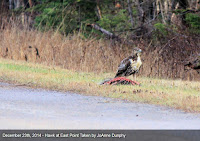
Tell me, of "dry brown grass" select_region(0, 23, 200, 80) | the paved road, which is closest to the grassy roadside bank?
the paved road

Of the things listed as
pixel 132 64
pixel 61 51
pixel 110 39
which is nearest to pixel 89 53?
pixel 61 51

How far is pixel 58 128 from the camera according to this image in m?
6.76

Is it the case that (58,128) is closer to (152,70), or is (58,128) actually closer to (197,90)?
(197,90)

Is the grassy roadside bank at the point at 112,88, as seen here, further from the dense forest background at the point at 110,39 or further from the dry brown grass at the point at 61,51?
the dense forest background at the point at 110,39

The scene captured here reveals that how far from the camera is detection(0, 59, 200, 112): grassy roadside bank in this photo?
9.79m

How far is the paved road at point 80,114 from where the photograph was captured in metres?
7.11

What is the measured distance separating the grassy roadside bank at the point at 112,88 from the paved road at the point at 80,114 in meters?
0.48

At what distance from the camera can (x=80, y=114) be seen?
8180 mm

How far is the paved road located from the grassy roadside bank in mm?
475

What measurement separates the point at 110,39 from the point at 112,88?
8.31m

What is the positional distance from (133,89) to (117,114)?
3048mm

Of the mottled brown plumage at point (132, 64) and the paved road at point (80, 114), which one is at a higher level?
the mottled brown plumage at point (132, 64)

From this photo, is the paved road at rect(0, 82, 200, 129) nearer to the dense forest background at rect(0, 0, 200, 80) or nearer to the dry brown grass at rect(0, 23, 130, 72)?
the dense forest background at rect(0, 0, 200, 80)

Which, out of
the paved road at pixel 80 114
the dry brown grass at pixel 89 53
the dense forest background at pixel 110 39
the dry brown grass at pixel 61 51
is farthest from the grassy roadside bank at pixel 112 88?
the dense forest background at pixel 110 39
